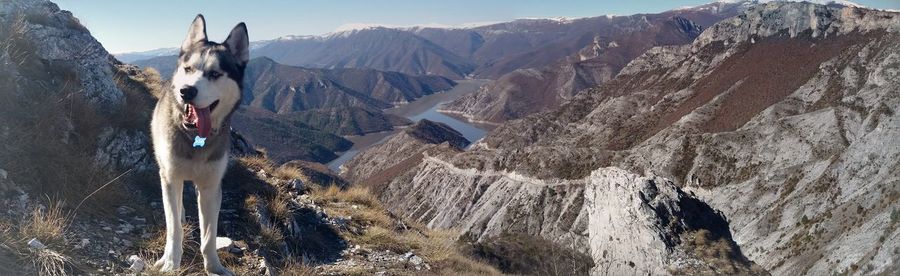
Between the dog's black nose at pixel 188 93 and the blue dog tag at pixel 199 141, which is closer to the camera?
the dog's black nose at pixel 188 93

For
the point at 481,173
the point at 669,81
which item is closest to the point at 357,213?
the point at 481,173

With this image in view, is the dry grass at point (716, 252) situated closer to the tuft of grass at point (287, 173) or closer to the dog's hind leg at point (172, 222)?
the tuft of grass at point (287, 173)

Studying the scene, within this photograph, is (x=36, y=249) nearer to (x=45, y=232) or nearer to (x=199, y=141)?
(x=45, y=232)

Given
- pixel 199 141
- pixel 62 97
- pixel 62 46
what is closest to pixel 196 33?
pixel 199 141

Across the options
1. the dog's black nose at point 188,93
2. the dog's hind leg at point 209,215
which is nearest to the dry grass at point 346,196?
the dog's hind leg at point 209,215

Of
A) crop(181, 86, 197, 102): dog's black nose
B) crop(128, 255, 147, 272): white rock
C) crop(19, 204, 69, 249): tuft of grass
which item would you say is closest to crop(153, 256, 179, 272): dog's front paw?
crop(128, 255, 147, 272): white rock
